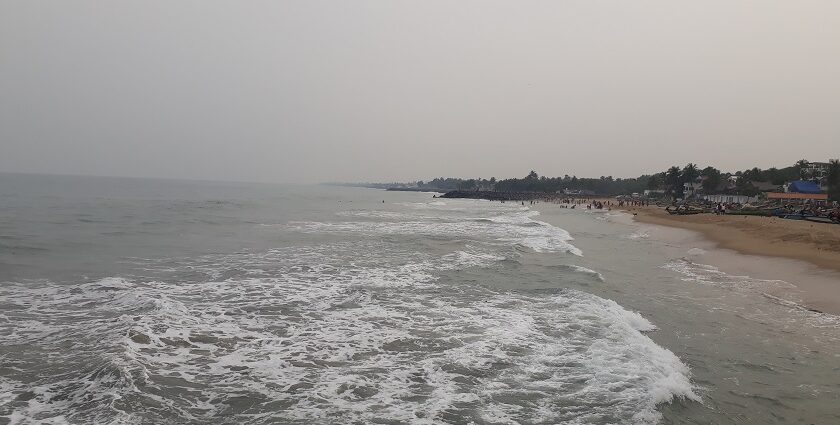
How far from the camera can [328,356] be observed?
802 centimetres

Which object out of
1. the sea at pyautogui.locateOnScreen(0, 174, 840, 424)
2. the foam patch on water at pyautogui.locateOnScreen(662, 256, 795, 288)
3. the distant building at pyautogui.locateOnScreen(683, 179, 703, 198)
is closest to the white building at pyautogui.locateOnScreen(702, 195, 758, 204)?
the distant building at pyautogui.locateOnScreen(683, 179, 703, 198)

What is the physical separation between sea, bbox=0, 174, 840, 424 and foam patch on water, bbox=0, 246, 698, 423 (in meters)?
0.04

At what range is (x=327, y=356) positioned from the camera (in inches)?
316

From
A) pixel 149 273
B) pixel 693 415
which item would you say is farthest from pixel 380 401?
pixel 149 273

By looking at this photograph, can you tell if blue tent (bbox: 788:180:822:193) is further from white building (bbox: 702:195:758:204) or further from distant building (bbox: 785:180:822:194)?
white building (bbox: 702:195:758:204)

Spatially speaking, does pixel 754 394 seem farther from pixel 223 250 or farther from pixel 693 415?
pixel 223 250

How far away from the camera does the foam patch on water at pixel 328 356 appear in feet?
20.0

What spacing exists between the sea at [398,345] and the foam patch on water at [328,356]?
1.6 inches

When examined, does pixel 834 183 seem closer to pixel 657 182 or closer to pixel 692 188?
pixel 692 188

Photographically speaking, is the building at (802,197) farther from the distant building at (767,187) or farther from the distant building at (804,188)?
the distant building at (767,187)

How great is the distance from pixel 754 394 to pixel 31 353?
11.1 meters

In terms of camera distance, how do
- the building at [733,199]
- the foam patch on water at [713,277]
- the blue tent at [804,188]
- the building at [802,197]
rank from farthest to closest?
1. the building at [733,199]
2. the blue tent at [804,188]
3. the building at [802,197]
4. the foam patch on water at [713,277]

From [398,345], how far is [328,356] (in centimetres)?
133

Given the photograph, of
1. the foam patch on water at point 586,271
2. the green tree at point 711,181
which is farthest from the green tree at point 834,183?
the foam patch on water at point 586,271
